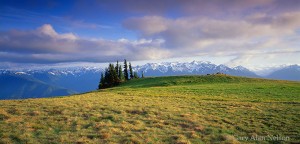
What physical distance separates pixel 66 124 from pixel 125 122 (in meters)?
4.96

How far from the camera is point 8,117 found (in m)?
18.4

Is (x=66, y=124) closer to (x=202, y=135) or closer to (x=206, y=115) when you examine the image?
(x=202, y=135)

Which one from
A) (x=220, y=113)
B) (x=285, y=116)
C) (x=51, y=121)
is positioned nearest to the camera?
(x=51, y=121)

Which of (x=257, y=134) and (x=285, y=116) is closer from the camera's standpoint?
(x=257, y=134)

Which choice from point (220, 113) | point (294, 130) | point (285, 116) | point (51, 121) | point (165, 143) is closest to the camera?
point (165, 143)

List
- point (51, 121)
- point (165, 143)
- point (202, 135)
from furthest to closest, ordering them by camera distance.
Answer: point (51, 121), point (202, 135), point (165, 143)

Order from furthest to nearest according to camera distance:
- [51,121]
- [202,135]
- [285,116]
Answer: [285,116]
[51,121]
[202,135]

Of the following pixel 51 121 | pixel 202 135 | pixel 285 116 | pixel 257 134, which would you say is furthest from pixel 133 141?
pixel 285 116

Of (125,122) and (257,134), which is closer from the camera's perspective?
(257,134)

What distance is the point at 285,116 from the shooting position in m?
20.7

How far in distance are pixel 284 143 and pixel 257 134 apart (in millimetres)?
2062

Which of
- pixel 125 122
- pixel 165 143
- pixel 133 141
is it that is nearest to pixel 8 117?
pixel 125 122

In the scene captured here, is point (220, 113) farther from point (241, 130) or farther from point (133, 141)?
point (133, 141)

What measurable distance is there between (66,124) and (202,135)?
11092mm
